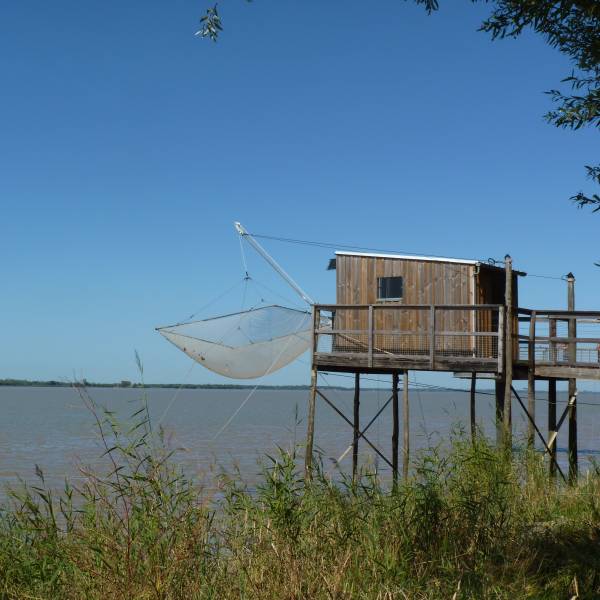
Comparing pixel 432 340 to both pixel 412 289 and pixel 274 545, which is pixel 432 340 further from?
pixel 274 545

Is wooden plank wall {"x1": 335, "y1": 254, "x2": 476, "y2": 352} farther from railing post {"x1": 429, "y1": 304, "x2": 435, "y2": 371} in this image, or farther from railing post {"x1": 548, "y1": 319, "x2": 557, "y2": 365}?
railing post {"x1": 548, "y1": 319, "x2": 557, "y2": 365}

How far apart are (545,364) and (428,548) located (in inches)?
480

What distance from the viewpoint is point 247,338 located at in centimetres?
2327

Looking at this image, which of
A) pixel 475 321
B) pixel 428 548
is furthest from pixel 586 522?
pixel 475 321

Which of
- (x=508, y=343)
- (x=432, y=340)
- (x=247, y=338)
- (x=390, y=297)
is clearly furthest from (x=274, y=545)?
(x=247, y=338)

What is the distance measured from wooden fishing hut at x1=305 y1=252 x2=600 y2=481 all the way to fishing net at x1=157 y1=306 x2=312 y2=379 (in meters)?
2.05

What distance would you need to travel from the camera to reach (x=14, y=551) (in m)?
6.65

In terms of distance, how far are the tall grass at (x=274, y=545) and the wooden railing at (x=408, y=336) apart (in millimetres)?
9806

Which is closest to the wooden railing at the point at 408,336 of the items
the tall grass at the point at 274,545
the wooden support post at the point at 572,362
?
the wooden support post at the point at 572,362

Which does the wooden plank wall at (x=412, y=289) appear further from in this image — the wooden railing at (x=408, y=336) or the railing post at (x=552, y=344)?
the railing post at (x=552, y=344)

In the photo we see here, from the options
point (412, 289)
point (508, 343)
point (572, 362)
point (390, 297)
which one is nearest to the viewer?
point (508, 343)

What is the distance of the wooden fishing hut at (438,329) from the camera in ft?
59.3

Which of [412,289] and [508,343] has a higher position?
[412,289]

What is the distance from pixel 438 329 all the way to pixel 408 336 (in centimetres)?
85
